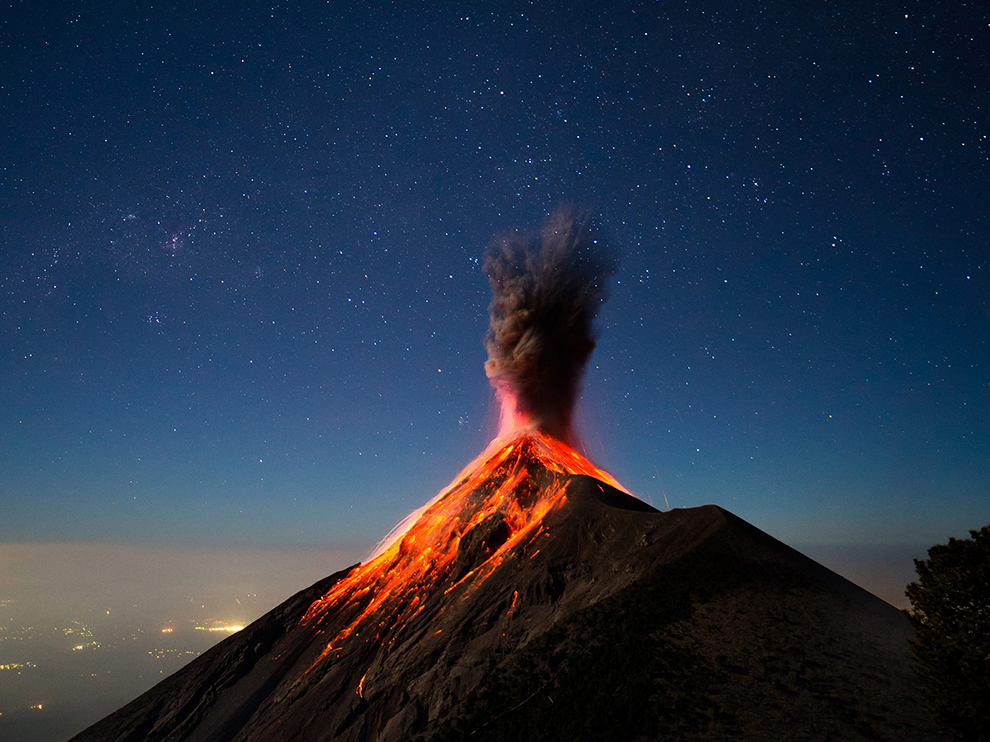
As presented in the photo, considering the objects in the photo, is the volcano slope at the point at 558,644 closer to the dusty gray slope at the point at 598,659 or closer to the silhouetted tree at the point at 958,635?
the dusty gray slope at the point at 598,659

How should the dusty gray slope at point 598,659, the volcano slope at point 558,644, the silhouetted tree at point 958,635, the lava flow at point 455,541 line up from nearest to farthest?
the silhouetted tree at point 958,635 → the dusty gray slope at point 598,659 → the volcano slope at point 558,644 → the lava flow at point 455,541

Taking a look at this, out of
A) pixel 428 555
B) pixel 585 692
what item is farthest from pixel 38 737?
pixel 585 692

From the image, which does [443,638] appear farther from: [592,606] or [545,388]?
[545,388]

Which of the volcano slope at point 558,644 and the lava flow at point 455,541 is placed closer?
the volcano slope at point 558,644

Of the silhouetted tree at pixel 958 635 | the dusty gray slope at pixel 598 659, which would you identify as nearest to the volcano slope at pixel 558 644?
the dusty gray slope at pixel 598 659

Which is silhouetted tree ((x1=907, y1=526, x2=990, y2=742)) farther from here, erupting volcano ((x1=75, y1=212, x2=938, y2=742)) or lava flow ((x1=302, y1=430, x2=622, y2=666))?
lava flow ((x1=302, y1=430, x2=622, y2=666))

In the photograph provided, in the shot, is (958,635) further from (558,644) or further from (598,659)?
(558,644)
